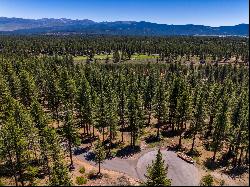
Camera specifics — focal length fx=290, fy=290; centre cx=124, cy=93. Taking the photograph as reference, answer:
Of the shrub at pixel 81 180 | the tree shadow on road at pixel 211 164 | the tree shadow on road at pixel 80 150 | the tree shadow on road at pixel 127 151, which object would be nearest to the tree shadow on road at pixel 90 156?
the tree shadow on road at pixel 80 150

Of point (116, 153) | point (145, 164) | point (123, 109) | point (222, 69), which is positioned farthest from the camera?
point (222, 69)

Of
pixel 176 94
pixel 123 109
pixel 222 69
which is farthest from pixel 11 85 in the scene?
pixel 222 69

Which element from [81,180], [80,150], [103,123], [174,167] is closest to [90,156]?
[80,150]

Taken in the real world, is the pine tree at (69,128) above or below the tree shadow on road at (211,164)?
above

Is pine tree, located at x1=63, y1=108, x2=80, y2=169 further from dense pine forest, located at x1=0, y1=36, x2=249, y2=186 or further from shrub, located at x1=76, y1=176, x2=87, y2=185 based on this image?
shrub, located at x1=76, y1=176, x2=87, y2=185

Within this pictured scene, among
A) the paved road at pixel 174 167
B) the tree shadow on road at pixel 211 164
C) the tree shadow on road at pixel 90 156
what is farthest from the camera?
the tree shadow on road at pixel 90 156

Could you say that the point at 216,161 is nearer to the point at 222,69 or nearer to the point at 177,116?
the point at 177,116

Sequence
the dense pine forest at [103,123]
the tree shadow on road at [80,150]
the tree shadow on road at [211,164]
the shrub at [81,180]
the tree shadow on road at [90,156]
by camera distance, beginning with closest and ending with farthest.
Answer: the dense pine forest at [103,123] → the shrub at [81,180] → the tree shadow on road at [211,164] → the tree shadow on road at [90,156] → the tree shadow on road at [80,150]

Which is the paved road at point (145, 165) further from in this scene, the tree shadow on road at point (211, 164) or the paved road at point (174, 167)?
the tree shadow on road at point (211, 164)
